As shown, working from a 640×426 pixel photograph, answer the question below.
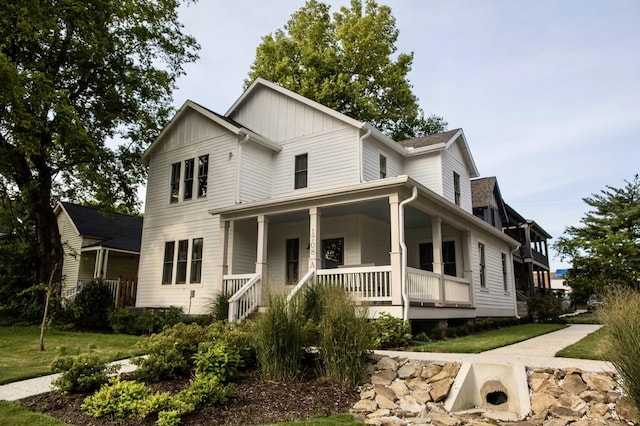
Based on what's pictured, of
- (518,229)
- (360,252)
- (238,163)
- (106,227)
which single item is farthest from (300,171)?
(518,229)

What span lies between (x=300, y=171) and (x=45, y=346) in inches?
333

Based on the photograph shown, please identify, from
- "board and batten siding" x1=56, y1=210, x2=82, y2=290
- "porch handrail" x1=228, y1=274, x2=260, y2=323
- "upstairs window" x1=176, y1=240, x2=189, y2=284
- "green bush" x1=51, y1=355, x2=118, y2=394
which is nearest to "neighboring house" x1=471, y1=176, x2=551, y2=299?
"upstairs window" x1=176, y1=240, x2=189, y2=284

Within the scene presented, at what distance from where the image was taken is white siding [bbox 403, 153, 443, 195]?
15.5m

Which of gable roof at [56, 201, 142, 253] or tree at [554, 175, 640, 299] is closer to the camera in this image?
gable roof at [56, 201, 142, 253]

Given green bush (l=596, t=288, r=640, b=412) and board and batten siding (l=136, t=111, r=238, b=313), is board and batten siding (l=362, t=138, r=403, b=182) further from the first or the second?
green bush (l=596, t=288, r=640, b=412)

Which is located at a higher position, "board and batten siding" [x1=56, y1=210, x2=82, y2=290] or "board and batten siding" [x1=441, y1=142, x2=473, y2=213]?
"board and batten siding" [x1=441, y1=142, x2=473, y2=213]

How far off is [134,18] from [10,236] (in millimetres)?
10646

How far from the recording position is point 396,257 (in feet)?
32.4

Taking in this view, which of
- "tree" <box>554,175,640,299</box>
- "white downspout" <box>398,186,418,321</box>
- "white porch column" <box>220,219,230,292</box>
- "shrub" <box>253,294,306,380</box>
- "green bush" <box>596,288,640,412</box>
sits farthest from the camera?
"tree" <box>554,175,640,299</box>

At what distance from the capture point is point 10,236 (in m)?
19.2

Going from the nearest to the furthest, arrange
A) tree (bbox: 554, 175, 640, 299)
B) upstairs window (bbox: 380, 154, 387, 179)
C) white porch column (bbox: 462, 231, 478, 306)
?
white porch column (bbox: 462, 231, 478, 306)
upstairs window (bbox: 380, 154, 387, 179)
tree (bbox: 554, 175, 640, 299)

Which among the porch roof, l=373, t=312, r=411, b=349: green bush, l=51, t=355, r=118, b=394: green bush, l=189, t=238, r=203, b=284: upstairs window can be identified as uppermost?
the porch roof

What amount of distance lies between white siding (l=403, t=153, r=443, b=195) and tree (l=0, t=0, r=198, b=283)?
10155 millimetres

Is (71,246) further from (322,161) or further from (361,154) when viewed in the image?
(361,154)
